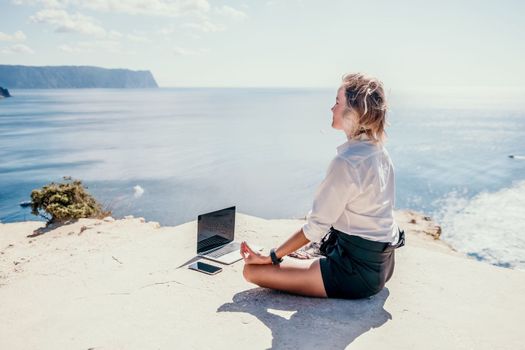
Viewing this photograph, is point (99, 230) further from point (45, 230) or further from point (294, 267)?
point (294, 267)

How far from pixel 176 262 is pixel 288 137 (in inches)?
1994

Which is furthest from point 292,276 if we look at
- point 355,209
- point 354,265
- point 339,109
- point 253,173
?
point 253,173

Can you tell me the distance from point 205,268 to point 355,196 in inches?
90.3

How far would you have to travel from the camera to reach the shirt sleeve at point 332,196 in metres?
3.39

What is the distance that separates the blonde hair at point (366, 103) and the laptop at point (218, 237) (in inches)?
94.1

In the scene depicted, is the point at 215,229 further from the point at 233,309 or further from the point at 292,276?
the point at 292,276

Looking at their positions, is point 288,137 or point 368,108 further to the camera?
point 288,137

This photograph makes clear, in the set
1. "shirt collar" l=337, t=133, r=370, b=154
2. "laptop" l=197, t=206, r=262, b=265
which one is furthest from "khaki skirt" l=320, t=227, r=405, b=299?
"laptop" l=197, t=206, r=262, b=265

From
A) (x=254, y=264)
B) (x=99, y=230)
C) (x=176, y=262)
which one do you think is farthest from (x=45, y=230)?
(x=254, y=264)

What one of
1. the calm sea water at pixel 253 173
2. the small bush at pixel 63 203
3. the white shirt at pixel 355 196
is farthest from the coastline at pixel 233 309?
the calm sea water at pixel 253 173

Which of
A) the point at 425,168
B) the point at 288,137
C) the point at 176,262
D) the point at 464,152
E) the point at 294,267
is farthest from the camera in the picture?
the point at 288,137

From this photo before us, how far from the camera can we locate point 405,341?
3.53 meters

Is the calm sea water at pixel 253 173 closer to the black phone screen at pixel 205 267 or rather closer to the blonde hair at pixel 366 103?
the black phone screen at pixel 205 267

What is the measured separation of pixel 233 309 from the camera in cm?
405
